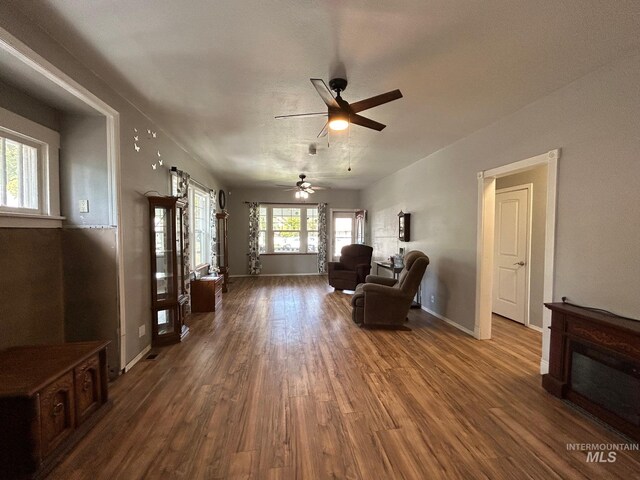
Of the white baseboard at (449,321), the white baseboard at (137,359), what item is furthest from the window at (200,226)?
the white baseboard at (449,321)

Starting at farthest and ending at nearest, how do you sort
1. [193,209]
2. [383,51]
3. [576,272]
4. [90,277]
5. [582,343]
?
[193,209]
[90,277]
[576,272]
[582,343]
[383,51]

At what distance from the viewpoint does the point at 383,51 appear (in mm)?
1964

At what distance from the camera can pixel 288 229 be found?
847 cm

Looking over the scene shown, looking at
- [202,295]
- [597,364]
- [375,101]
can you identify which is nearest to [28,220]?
[202,295]

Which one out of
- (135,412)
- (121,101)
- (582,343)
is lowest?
(135,412)

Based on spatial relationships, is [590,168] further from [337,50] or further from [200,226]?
[200,226]

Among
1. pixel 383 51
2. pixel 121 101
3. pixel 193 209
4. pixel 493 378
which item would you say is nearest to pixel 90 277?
pixel 121 101

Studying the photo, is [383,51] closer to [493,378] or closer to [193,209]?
[493,378]

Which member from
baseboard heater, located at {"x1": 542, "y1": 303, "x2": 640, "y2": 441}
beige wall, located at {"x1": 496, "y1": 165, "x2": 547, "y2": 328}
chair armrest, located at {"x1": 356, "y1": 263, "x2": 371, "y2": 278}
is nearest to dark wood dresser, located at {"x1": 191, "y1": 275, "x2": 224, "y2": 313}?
chair armrest, located at {"x1": 356, "y1": 263, "x2": 371, "y2": 278}

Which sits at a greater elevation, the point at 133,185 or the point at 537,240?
the point at 133,185

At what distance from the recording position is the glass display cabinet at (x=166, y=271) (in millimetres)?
3207

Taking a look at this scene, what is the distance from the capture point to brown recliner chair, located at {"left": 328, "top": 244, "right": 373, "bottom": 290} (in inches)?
242

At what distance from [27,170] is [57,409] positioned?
6.17ft

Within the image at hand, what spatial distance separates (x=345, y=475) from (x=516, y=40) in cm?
295
